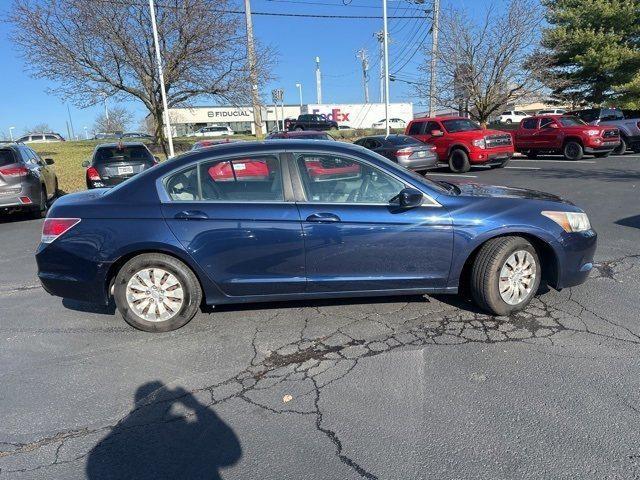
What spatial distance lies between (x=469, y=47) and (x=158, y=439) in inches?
966

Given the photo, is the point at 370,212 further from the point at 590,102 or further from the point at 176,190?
the point at 590,102

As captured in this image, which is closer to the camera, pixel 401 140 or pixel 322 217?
pixel 322 217

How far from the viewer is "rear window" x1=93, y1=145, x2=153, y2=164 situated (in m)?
10.5

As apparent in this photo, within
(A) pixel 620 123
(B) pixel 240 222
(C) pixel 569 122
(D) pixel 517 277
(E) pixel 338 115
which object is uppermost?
(E) pixel 338 115

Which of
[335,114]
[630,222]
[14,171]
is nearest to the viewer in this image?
[630,222]

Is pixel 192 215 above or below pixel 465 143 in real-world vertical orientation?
below

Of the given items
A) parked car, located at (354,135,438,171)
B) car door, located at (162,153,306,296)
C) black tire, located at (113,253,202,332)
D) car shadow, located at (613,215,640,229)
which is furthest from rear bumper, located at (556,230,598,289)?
parked car, located at (354,135,438,171)

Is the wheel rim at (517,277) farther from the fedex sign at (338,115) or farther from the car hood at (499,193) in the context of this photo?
the fedex sign at (338,115)

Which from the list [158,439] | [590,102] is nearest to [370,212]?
[158,439]

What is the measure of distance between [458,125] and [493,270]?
12950 millimetres

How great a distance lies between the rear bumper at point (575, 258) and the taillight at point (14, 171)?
30.1ft

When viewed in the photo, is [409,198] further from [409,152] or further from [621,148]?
[621,148]

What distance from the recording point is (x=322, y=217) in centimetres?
368

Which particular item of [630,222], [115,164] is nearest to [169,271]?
[630,222]
